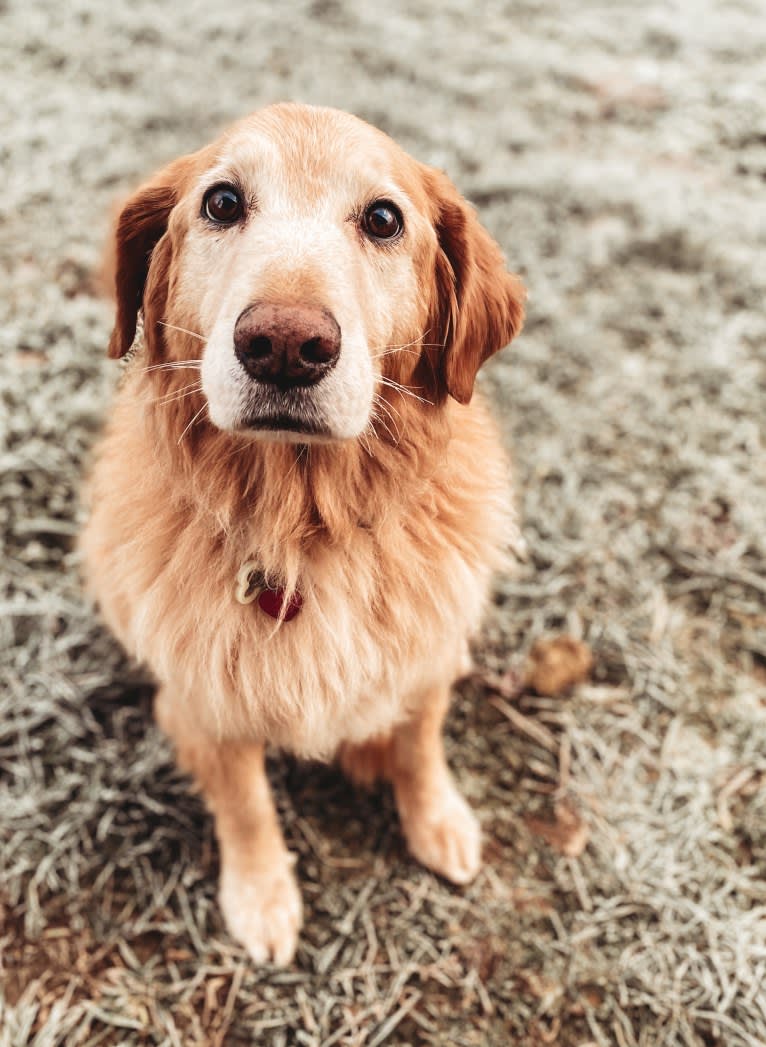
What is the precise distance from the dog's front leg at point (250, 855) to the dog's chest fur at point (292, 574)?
0.27 metres

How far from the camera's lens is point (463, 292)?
2.11 metres

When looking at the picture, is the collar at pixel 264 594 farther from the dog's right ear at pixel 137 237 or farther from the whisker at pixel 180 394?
the dog's right ear at pixel 137 237

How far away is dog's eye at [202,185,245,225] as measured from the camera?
189cm

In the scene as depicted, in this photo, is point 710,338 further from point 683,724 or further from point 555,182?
point 683,724

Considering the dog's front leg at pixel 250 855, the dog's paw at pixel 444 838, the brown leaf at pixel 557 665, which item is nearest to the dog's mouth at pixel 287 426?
the dog's front leg at pixel 250 855

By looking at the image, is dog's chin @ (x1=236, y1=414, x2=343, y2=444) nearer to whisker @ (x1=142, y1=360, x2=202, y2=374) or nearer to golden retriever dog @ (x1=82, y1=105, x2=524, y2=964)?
golden retriever dog @ (x1=82, y1=105, x2=524, y2=964)

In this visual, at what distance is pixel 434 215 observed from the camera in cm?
207

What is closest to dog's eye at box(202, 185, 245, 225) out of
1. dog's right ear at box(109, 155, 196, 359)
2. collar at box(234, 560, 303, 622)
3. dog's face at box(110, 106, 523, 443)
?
dog's face at box(110, 106, 523, 443)

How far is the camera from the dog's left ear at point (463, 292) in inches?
81.7

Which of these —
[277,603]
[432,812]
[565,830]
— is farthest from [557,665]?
[277,603]

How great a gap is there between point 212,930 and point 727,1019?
5.05 feet

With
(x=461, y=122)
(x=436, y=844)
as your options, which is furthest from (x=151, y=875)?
(x=461, y=122)

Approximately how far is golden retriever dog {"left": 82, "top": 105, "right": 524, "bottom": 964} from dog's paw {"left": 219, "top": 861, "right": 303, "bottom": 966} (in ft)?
1.49

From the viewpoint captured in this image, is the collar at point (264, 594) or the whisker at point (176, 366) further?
the collar at point (264, 594)
